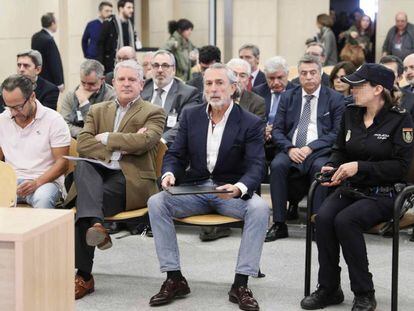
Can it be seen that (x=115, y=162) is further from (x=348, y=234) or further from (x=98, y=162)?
(x=348, y=234)

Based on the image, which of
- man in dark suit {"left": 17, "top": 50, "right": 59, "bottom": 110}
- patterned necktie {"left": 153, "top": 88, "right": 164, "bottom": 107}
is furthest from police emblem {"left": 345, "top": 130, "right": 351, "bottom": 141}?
man in dark suit {"left": 17, "top": 50, "right": 59, "bottom": 110}

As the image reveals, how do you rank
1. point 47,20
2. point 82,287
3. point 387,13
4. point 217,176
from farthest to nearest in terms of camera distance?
point 387,13, point 47,20, point 217,176, point 82,287

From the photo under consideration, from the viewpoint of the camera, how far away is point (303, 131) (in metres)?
6.29

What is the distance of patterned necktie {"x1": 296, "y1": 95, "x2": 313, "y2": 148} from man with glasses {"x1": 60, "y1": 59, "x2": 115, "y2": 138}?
4.98 feet

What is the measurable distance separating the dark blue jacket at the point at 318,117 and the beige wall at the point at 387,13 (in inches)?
355

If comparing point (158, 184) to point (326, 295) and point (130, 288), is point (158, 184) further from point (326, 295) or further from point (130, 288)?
point (326, 295)

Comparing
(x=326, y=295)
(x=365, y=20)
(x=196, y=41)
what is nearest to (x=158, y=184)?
(x=326, y=295)

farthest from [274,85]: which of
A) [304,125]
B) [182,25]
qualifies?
[182,25]

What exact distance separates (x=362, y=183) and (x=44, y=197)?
1.94 m

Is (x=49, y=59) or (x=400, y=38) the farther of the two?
(x=400, y=38)

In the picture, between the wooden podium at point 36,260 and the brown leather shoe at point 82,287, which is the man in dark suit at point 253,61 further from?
the wooden podium at point 36,260

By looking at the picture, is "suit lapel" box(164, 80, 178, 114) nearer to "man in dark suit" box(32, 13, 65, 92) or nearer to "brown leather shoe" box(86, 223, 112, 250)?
"brown leather shoe" box(86, 223, 112, 250)

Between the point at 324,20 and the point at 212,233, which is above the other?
the point at 324,20

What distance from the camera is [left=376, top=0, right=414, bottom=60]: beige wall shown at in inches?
585
